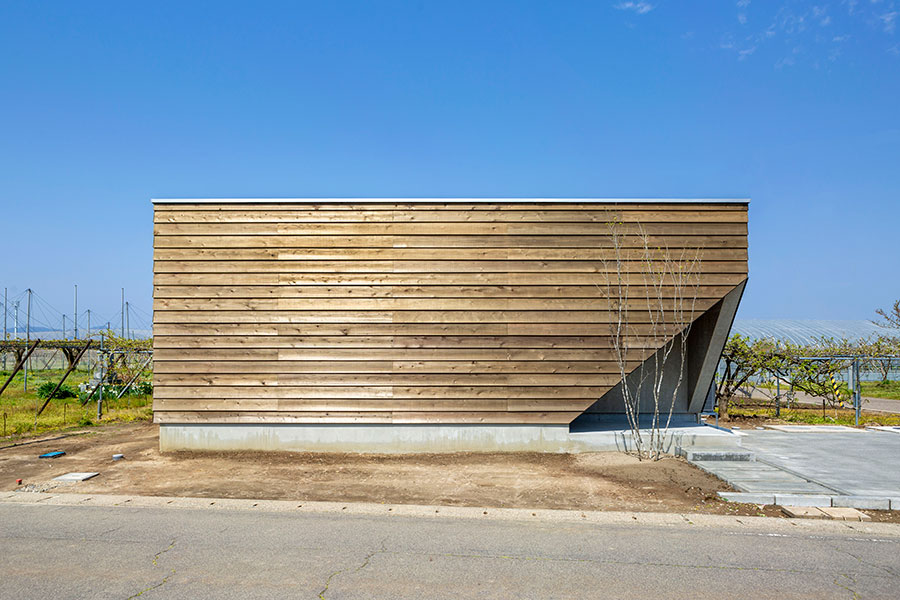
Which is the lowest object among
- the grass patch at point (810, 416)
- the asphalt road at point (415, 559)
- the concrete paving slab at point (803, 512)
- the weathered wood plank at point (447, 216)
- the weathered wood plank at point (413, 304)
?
the grass patch at point (810, 416)

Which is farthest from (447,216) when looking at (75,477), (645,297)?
(75,477)

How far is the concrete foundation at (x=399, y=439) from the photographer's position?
10.5m

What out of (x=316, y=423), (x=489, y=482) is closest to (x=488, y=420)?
(x=489, y=482)

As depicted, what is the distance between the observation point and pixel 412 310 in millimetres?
10656

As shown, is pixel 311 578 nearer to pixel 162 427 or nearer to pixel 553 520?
Result: pixel 553 520

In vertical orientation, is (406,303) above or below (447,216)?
below

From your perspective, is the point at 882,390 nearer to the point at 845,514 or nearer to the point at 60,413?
the point at 845,514

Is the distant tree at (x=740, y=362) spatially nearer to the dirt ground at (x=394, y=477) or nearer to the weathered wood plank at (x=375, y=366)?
the weathered wood plank at (x=375, y=366)

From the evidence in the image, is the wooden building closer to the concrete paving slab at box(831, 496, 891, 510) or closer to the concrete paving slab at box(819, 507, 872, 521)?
the concrete paving slab at box(831, 496, 891, 510)

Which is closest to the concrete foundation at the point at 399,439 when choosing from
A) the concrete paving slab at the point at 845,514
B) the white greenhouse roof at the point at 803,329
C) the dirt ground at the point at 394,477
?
the dirt ground at the point at 394,477

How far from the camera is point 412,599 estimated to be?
4.32 metres

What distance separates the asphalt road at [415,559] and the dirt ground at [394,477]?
1.05 m

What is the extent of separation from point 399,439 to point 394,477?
5.33 ft

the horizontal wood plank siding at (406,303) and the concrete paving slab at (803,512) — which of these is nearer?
the concrete paving slab at (803,512)
